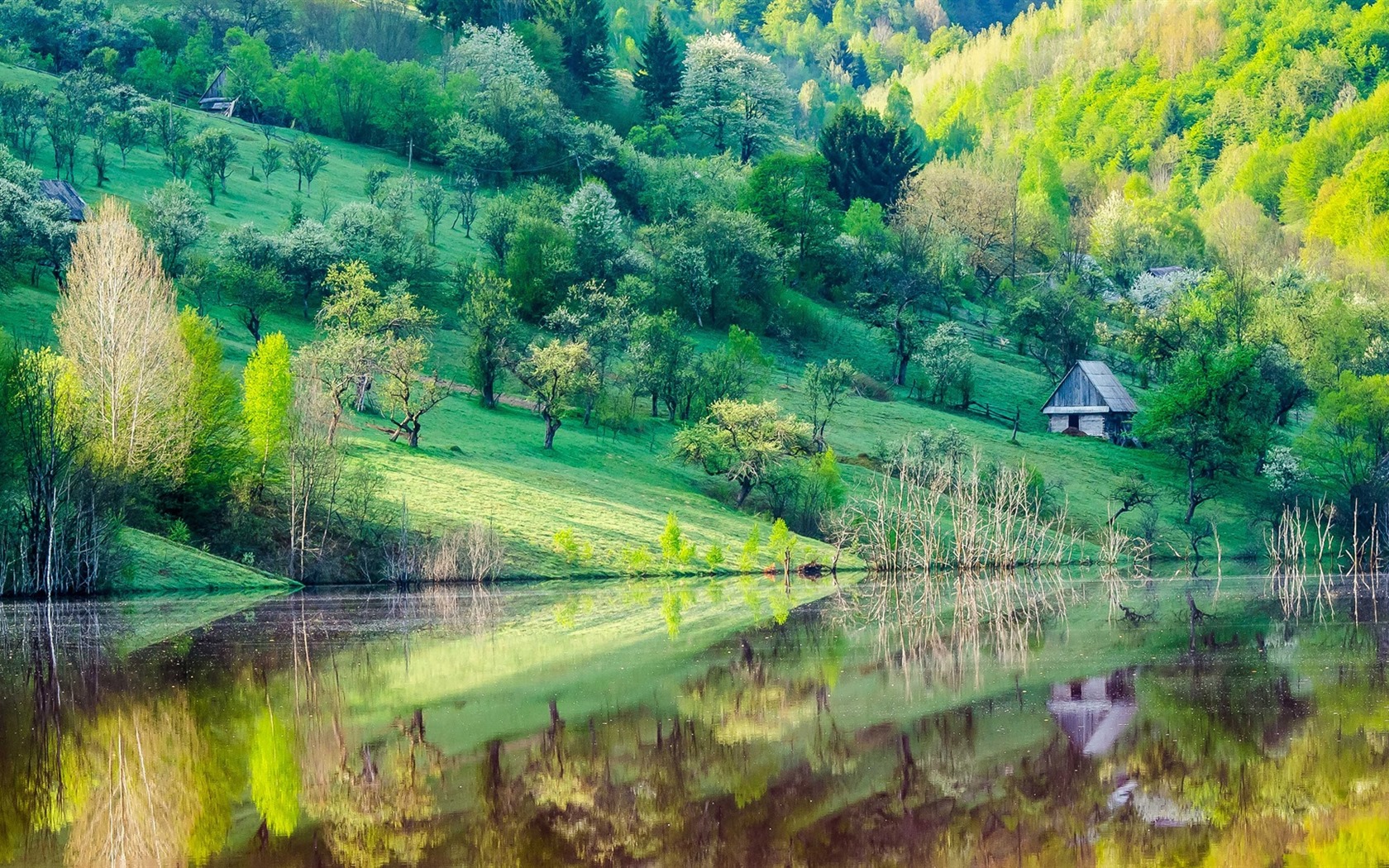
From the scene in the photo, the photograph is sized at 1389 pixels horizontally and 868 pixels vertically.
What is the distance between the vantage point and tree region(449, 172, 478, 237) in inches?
3777

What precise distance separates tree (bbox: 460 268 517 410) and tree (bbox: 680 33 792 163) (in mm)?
64959

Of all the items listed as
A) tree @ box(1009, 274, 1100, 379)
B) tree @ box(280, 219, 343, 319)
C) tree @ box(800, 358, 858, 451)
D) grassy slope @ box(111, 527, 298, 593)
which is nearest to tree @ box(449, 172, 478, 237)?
tree @ box(280, 219, 343, 319)

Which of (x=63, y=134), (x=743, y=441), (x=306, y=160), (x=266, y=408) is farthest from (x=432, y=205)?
(x=266, y=408)

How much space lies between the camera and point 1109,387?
8319cm

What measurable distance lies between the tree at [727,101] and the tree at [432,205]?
43.0 m

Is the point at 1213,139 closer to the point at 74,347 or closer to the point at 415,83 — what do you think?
the point at 415,83

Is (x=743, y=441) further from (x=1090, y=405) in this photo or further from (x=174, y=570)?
(x=1090, y=405)

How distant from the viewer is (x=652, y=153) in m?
125

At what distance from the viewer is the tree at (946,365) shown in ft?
277

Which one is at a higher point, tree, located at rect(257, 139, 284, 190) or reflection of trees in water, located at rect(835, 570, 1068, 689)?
tree, located at rect(257, 139, 284, 190)

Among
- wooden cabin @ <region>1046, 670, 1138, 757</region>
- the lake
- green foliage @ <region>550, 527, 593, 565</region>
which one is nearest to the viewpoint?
the lake

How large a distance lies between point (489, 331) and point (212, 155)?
99.0 feet

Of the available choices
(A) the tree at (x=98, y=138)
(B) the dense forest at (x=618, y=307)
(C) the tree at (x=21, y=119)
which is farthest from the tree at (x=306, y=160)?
(C) the tree at (x=21, y=119)

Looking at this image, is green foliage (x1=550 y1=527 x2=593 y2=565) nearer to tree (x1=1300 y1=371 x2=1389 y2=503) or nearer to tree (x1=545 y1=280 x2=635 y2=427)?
tree (x1=545 y1=280 x2=635 y2=427)
